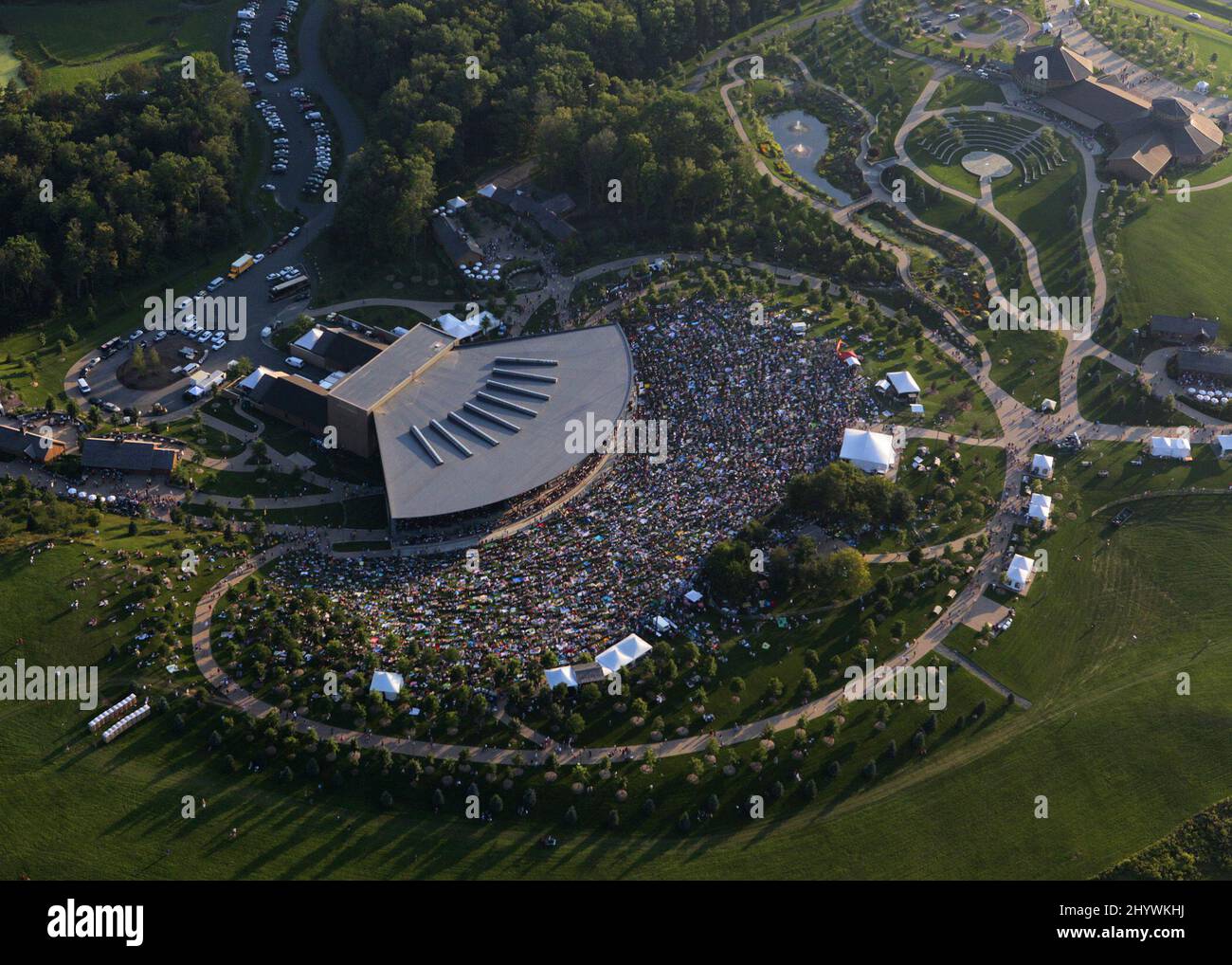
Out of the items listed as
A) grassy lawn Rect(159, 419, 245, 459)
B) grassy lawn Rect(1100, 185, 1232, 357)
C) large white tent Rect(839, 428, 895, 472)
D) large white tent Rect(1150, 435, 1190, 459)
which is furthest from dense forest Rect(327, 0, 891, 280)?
large white tent Rect(1150, 435, 1190, 459)

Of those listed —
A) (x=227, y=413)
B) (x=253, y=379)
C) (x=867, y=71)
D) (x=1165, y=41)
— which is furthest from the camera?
(x=1165, y=41)

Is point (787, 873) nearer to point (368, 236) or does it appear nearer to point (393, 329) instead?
point (393, 329)

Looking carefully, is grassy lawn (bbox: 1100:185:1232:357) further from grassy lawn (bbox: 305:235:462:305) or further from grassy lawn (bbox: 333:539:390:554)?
grassy lawn (bbox: 333:539:390:554)

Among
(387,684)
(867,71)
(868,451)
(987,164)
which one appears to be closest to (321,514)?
(387,684)

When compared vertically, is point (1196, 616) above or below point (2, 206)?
below

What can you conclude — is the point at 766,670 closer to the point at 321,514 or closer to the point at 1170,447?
the point at 321,514

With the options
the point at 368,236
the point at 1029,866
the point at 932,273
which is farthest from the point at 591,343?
the point at 1029,866

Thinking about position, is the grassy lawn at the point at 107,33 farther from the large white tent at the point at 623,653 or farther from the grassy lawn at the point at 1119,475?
the grassy lawn at the point at 1119,475
